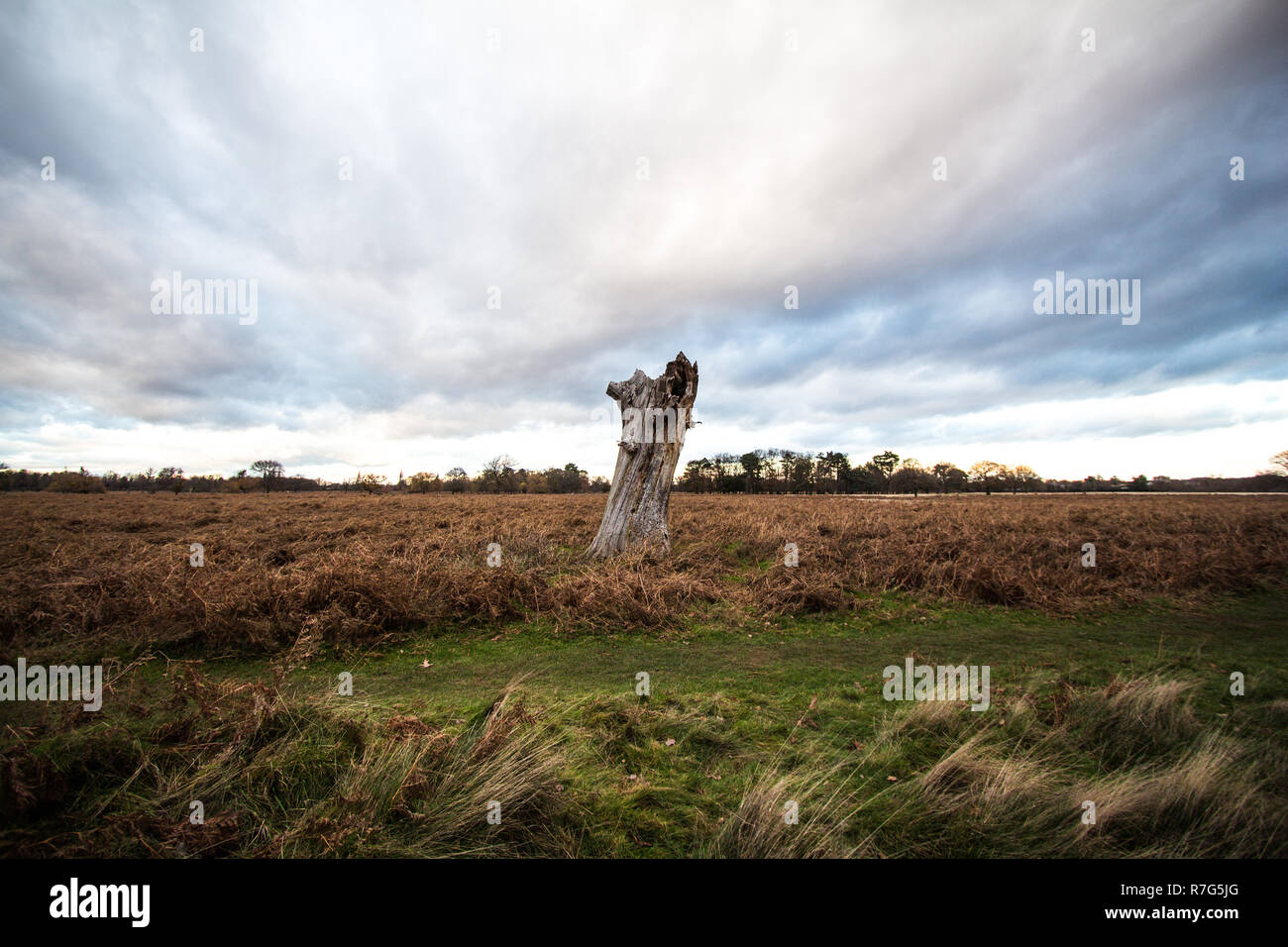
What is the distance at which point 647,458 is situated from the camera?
38.2 ft

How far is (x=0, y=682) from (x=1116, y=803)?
32.5 feet

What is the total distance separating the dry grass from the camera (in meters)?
6.45

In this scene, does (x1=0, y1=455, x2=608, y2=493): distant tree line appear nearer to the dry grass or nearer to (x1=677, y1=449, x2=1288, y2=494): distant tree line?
(x1=677, y1=449, x2=1288, y2=494): distant tree line

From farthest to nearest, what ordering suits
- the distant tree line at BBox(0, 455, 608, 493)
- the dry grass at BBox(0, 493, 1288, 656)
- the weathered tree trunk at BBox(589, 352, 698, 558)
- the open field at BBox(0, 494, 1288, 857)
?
the distant tree line at BBox(0, 455, 608, 493) < the weathered tree trunk at BBox(589, 352, 698, 558) < the dry grass at BBox(0, 493, 1288, 656) < the open field at BBox(0, 494, 1288, 857)

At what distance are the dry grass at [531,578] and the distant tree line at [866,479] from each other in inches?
2339

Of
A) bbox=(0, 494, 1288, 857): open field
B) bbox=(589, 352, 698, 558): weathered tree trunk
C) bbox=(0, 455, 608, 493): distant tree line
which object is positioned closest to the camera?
bbox=(0, 494, 1288, 857): open field

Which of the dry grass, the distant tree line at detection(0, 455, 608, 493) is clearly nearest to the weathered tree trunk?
the dry grass

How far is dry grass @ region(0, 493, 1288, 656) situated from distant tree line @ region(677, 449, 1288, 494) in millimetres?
59410

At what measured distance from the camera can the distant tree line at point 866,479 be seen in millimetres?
69812

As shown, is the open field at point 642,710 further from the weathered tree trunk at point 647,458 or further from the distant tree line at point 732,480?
the distant tree line at point 732,480

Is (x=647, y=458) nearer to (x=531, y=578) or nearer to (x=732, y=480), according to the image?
(x=531, y=578)

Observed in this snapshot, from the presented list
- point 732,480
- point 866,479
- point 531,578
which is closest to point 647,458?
point 531,578

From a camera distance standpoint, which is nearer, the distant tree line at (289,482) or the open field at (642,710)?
the open field at (642,710)

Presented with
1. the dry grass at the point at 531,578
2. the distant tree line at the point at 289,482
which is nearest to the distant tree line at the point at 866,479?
the distant tree line at the point at 289,482
